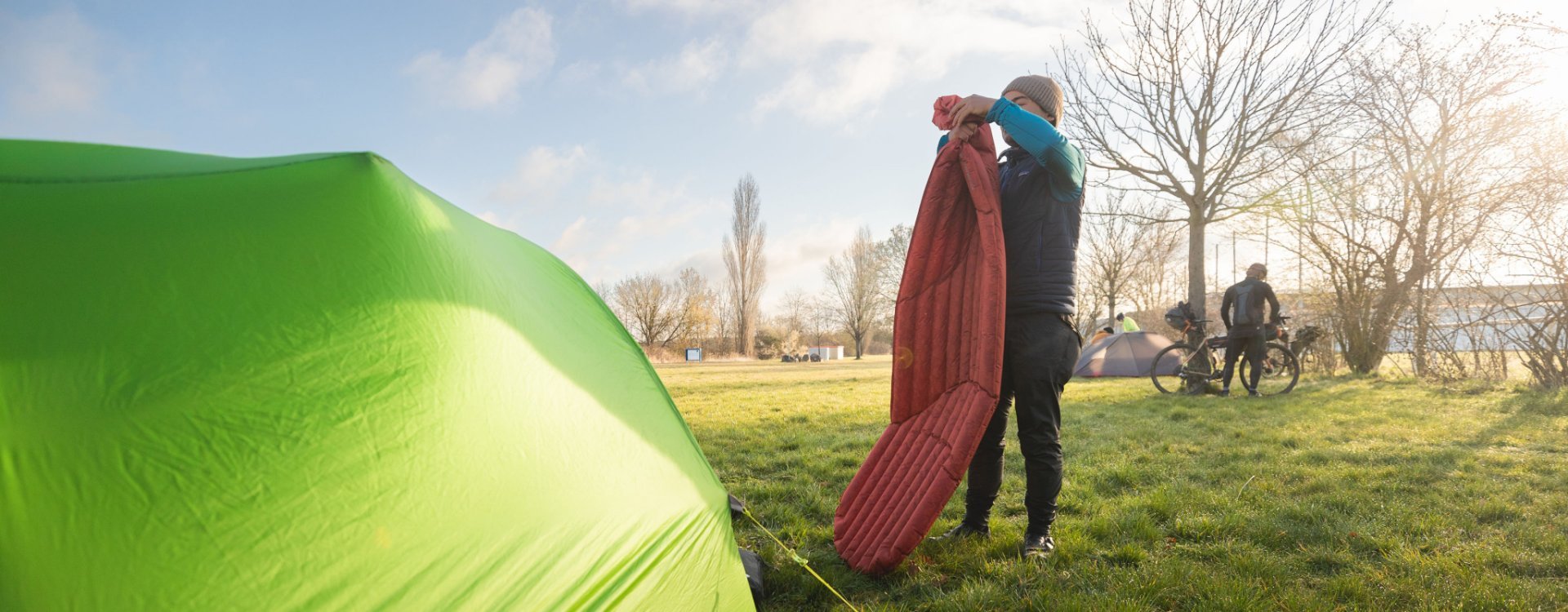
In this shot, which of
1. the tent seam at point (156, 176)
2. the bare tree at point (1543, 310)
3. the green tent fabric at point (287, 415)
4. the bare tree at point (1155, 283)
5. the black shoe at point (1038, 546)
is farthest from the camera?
the bare tree at point (1155, 283)

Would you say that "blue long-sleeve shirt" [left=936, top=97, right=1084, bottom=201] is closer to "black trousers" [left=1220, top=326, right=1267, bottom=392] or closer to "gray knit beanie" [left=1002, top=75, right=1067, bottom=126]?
"gray knit beanie" [left=1002, top=75, right=1067, bottom=126]

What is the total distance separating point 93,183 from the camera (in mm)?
1512

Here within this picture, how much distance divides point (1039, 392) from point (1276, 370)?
11739 mm

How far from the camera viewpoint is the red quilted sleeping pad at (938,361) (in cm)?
236

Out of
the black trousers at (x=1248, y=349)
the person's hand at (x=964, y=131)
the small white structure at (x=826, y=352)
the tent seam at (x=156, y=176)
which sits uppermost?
the person's hand at (x=964, y=131)

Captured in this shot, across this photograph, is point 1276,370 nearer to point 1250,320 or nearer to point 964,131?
A: point 1250,320

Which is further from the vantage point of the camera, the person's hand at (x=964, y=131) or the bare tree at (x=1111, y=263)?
the bare tree at (x=1111, y=263)

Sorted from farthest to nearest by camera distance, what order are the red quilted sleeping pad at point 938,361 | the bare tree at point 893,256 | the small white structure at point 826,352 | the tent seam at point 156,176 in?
the small white structure at point 826,352 → the bare tree at point 893,256 → the red quilted sleeping pad at point 938,361 → the tent seam at point 156,176

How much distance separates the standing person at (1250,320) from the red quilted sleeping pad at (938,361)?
7.18 meters

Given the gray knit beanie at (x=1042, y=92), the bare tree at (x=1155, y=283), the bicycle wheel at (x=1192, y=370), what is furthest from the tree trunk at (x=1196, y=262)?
the bare tree at (x=1155, y=283)

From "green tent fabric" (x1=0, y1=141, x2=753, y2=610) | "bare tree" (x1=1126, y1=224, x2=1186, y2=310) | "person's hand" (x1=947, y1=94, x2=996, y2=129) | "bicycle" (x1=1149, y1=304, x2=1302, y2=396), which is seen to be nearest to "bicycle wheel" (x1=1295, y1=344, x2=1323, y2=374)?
"bicycle" (x1=1149, y1=304, x2=1302, y2=396)

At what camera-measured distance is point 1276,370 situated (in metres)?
11.8

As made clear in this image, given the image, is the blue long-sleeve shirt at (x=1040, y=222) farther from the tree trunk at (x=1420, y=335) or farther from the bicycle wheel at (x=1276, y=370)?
the tree trunk at (x=1420, y=335)

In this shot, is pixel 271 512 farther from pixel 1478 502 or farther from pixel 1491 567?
pixel 1478 502
